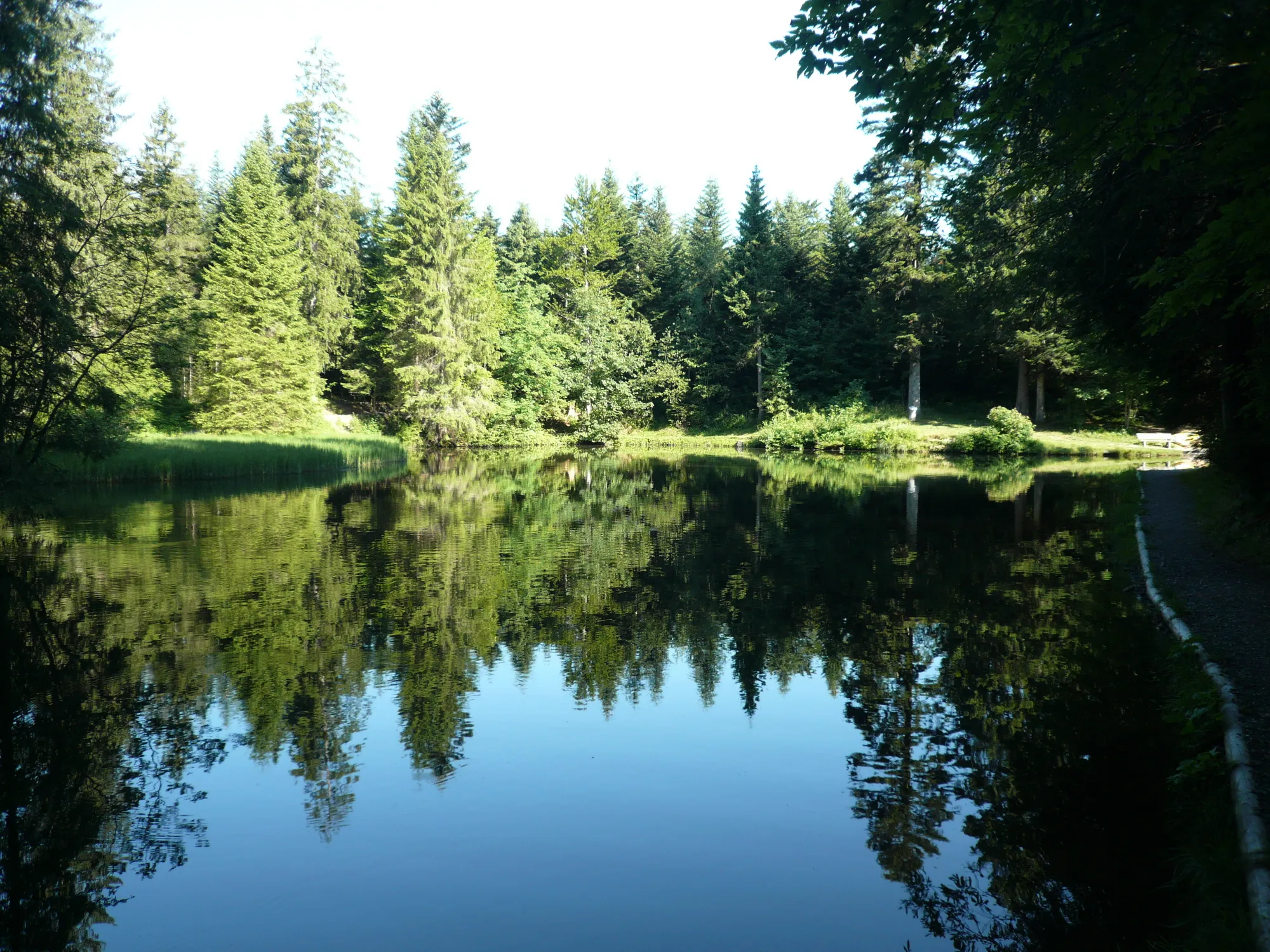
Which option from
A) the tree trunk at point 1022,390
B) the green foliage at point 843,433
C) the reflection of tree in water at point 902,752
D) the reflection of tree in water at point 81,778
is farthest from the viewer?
the tree trunk at point 1022,390

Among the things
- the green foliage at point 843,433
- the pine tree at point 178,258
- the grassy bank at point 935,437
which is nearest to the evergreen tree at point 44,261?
the pine tree at point 178,258

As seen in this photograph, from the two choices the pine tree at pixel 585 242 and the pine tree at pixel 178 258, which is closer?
the pine tree at pixel 178 258

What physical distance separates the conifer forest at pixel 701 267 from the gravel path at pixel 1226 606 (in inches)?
64.8

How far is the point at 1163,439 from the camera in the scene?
39.6m

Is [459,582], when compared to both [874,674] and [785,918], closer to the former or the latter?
[874,674]

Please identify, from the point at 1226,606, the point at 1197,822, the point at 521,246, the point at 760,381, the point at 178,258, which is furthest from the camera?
the point at 521,246

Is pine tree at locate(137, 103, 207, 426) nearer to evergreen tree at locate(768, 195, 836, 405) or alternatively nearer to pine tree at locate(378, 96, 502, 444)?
pine tree at locate(378, 96, 502, 444)

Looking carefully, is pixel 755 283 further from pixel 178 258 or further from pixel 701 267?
pixel 178 258

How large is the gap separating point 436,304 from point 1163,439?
1471 inches

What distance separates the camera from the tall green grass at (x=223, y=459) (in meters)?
25.5

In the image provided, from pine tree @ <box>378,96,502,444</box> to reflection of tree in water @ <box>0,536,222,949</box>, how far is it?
121 feet

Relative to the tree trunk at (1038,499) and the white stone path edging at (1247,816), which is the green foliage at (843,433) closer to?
the tree trunk at (1038,499)

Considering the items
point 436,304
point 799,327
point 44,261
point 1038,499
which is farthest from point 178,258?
point 1038,499

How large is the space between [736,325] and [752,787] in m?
53.5
